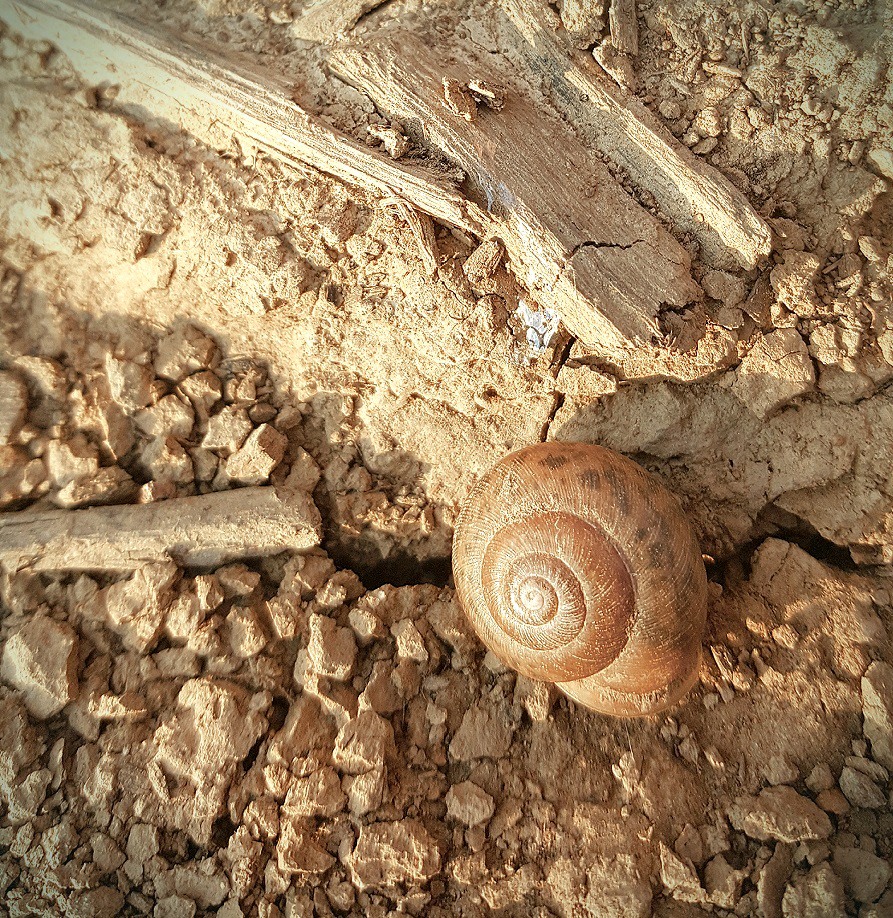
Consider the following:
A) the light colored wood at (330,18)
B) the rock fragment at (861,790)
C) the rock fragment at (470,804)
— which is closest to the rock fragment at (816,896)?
the rock fragment at (861,790)

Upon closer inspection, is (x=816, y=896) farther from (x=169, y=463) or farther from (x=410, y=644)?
(x=169, y=463)

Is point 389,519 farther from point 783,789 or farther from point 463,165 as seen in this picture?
point 783,789

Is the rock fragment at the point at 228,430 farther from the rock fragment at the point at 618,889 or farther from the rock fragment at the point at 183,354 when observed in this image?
the rock fragment at the point at 618,889

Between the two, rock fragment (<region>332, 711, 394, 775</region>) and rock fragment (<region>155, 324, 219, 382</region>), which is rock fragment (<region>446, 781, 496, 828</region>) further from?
rock fragment (<region>155, 324, 219, 382</region>)

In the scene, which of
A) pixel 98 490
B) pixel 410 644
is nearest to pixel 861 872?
pixel 410 644

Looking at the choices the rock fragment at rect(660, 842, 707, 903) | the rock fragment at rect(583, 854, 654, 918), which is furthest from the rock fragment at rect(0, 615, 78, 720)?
the rock fragment at rect(660, 842, 707, 903)
